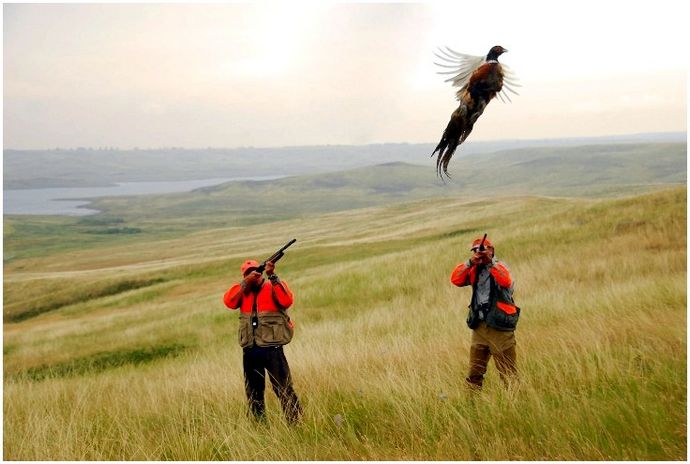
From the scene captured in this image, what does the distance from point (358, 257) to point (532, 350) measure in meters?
27.2

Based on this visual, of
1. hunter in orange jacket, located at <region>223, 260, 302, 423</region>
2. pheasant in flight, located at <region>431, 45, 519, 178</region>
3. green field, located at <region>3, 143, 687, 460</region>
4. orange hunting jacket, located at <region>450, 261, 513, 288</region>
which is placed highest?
pheasant in flight, located at <region>431, 45, 519, 178</region>

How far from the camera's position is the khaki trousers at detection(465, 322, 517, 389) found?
6.12m

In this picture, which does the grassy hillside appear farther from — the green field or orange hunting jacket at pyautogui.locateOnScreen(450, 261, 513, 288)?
orange hunting jacket at pyautogui.locateOnScreen(450, 261, 513, 288)

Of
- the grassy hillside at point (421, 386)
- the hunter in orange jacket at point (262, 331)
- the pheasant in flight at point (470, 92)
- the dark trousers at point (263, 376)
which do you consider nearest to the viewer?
the pheasant in flight at point (470, 92)

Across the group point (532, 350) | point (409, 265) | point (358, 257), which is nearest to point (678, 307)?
point (532, 350)

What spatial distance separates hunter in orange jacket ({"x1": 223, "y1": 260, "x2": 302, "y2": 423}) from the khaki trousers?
2.10 meters

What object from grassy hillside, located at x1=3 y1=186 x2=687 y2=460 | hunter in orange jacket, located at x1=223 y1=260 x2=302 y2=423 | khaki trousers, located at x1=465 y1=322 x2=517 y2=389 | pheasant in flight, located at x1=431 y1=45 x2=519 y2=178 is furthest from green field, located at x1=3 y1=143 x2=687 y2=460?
pheasant in flight, located at x1=431 y1=45 x2=519 y2=178

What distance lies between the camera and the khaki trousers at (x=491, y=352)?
6.12 m

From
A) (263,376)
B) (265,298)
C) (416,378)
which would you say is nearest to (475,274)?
(416,378)

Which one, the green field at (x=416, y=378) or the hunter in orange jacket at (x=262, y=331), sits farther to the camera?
the hunter in orange jacket at (x=262, y=331)

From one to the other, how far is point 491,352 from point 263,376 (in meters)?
2.68

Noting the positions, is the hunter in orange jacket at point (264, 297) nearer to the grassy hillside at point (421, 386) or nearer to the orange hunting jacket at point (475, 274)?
the grassy hillside at point (421, 386)

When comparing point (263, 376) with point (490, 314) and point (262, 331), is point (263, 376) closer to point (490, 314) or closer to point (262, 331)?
point (262, 331)

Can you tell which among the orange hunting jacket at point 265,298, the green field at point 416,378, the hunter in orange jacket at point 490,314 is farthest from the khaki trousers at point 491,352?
the orange hunting jacket at point 265,298
